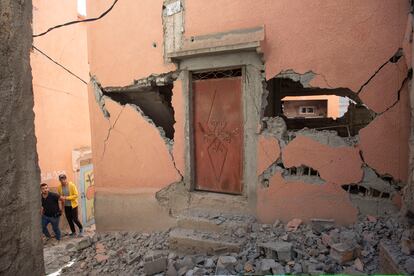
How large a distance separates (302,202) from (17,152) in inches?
137

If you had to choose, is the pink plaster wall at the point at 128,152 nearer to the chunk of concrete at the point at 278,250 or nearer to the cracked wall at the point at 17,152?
the chunk of concrete at the point at 278,250

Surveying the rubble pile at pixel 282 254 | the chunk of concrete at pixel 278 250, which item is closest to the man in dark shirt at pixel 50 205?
the rubble pile at pixel 282 254

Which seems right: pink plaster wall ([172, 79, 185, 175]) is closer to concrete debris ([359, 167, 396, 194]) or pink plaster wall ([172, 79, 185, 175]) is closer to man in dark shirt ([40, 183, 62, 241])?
concrete debris ([359, 167, 396, 194])

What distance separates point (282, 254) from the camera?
3.31 metres

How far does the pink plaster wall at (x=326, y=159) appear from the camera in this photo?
11.9 feet

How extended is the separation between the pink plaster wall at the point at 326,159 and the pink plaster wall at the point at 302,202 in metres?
0.16

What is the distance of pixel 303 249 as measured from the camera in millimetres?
3436

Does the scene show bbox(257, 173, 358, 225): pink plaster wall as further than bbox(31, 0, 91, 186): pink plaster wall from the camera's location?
No

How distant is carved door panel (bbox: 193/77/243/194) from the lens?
14.5 feet

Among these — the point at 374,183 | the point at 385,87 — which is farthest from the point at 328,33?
the point at 374,183

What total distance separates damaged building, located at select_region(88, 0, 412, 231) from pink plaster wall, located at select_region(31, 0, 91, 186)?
12.8 ft

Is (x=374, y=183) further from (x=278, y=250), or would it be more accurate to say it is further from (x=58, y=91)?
(x=58, y=91)

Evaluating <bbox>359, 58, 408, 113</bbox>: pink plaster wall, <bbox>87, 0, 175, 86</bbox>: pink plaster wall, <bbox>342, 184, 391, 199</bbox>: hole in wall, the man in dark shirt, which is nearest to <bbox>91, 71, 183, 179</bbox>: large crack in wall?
<bbox>87, 0, 175, 86</bbox>: pink plaster wall

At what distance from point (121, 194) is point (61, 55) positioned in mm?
6165
